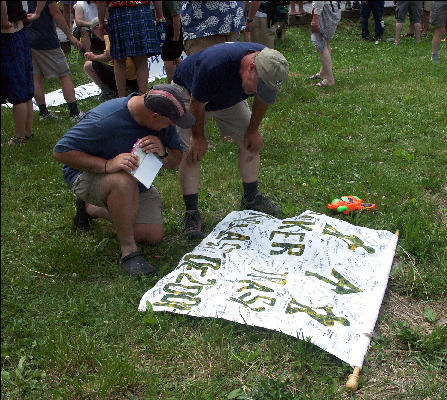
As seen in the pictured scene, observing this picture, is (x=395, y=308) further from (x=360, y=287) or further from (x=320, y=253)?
(x=320, y=253)

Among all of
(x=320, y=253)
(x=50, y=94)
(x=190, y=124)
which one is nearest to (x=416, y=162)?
(x=320, y=253)

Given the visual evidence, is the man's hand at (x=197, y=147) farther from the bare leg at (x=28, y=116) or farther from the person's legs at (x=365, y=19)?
Result: the person's legs at (x=365, y=19)

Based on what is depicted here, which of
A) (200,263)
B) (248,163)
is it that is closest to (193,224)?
(200,263)

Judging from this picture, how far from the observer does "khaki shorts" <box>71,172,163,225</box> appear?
113 inches

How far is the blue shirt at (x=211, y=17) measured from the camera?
437cm

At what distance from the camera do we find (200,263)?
9.77ft

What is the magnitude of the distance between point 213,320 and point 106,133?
46.1 inches

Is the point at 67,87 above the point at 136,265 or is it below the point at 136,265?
above

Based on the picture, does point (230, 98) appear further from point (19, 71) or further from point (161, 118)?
point (19, 71)

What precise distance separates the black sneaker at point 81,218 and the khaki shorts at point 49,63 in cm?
273

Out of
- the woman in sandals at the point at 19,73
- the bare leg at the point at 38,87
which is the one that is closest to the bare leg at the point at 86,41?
the bare leg at the point at 38,87

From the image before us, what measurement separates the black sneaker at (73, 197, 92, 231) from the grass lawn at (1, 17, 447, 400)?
2.5 inches

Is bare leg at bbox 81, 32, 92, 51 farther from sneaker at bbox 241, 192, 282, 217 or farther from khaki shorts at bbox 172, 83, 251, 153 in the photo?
sneaker at bbox 241, 192, 282, 217

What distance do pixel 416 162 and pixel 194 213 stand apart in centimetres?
210
